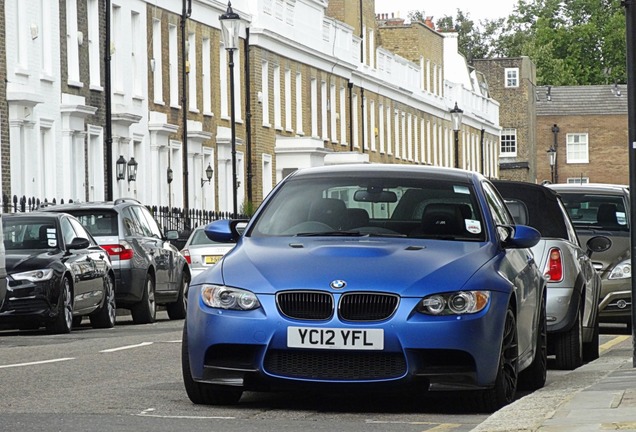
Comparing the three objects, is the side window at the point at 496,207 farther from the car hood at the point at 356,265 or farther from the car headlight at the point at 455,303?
the car headlight at the point at 455,303

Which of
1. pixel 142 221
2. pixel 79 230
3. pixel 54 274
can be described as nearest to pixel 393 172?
pixel 54 274

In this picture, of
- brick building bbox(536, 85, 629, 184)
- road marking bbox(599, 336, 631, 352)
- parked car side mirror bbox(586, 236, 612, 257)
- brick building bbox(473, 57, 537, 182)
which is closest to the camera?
parked car side mirror bbox(586, 236, 612, 257)

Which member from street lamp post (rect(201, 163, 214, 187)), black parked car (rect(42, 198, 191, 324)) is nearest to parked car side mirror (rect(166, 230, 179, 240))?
black parked car (rect(42, 198, 191, 324))

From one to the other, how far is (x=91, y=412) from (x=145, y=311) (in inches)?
607

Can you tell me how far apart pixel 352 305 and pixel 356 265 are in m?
0.28

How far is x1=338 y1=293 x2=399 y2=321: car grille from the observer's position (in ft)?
33.8

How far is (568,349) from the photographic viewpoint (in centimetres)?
1498

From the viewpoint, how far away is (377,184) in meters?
12.0

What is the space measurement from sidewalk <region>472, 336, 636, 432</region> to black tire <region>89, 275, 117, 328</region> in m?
11.5

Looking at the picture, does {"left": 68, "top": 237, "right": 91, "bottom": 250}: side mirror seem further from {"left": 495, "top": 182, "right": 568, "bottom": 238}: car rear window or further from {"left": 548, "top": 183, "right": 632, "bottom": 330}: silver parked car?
{"left": 495, "top": 182, "right": 568, "bottom": 238}: car rear window

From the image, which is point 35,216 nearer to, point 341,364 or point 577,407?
point 341,364

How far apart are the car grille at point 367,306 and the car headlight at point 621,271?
11.1 metres

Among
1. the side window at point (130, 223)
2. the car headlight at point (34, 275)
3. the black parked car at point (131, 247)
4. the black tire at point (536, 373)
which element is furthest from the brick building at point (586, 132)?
the black tire at point (536, 373)

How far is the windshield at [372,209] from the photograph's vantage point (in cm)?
1153
